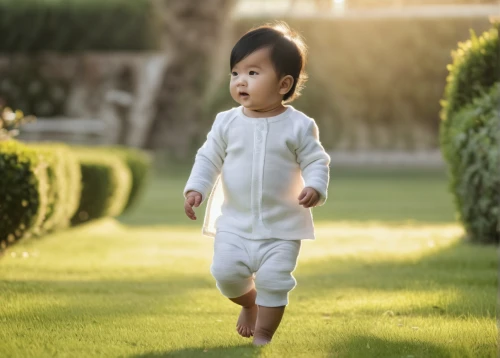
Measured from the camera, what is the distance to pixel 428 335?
4.56m

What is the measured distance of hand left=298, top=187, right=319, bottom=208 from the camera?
4.34 meters

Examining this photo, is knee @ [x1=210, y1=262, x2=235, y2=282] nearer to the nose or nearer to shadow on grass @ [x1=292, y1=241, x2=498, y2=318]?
the nose

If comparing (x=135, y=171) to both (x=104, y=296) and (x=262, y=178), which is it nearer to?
(x=104, y=296)

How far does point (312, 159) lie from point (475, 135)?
15.2 feet

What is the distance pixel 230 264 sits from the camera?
4418 mm

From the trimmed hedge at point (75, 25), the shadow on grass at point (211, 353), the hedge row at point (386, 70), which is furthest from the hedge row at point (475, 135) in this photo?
the trimmed hedge at point (75, 25)

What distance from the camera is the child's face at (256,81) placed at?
4.51m

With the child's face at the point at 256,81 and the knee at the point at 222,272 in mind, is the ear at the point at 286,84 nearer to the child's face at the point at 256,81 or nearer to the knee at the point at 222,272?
→ the child's face at the point at 256,81

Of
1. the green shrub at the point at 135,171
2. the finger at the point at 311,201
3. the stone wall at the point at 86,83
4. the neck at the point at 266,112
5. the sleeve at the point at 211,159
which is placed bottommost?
the stone wall at the point at 86,83

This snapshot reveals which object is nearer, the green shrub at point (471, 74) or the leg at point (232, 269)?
the leg at point (232, 269)

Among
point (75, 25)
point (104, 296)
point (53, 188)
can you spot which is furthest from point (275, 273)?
point (75, 25)

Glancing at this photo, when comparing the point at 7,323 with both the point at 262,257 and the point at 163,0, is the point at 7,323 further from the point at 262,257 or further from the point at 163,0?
the point at 163,0

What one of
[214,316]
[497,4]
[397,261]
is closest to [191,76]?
[497,4]

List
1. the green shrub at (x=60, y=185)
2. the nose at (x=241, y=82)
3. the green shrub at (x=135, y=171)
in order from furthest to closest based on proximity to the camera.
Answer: the green shrub at (x=135, y=171) < the green shrub at (x=60, y=185) < the nose at (x=241, y=82)
